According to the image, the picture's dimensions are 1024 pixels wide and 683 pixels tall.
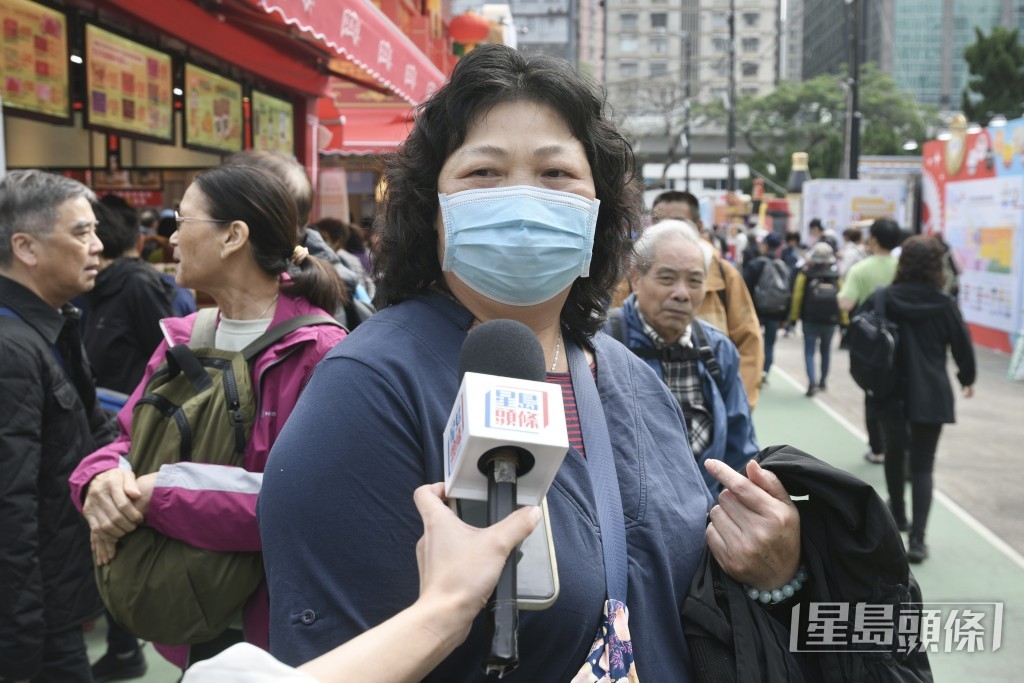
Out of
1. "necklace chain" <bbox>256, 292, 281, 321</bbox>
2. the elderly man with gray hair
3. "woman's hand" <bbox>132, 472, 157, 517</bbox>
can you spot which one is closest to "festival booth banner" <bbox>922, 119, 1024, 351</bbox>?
the elderly man with gray hair

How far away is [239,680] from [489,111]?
1.10m

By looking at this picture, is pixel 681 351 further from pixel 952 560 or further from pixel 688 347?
pixel 952 560

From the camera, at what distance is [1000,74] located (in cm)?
3356

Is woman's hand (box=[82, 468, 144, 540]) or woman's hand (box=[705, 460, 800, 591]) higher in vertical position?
woman's hand (box=[705, 460, 800, 591])

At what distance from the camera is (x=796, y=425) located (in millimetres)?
9977

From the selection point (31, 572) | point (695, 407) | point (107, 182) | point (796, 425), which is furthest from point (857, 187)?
point (31, 572)

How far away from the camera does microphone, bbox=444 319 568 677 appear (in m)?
1.10

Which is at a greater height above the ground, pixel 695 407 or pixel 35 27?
pixel 35 27

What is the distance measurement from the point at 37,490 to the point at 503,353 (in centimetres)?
256

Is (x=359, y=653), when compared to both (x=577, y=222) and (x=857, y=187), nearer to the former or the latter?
(x=577, y=222)

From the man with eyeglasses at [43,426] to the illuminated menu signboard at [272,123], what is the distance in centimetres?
417

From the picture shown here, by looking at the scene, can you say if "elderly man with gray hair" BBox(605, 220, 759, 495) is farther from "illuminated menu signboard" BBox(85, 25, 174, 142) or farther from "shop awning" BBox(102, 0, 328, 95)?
"illuminated menu signboard" BBox(85, 25, 174, 142)

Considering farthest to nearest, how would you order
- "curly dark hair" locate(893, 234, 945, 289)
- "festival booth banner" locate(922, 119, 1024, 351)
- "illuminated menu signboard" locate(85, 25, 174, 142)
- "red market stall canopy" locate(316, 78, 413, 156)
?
"festival booth banner" locate(922, 119, 1024, 351) < "red market stall canopy" locate(316, 78, 413, 156) < "curly dark hair" locate(893, 234, 945, 289) < "illuminated menu signboard" locate(85, 25, 174, 142)

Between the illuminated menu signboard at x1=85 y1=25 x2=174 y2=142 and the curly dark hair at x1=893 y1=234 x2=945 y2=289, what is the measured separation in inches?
199
